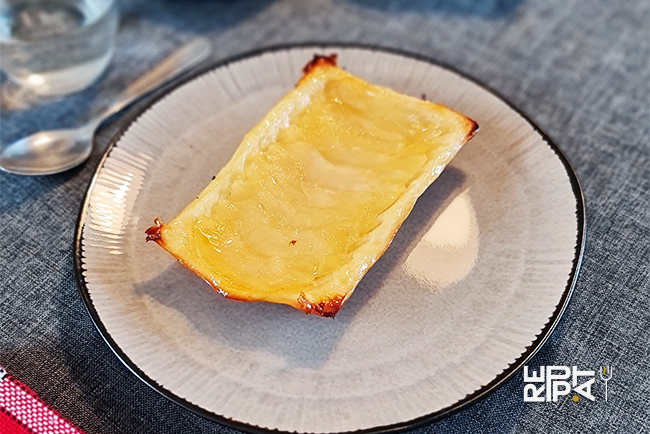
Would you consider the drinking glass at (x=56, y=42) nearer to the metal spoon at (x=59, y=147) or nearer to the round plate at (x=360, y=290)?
the metal spoon at (x=59, y=147)

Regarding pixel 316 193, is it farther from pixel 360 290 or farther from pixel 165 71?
pixel 165 71

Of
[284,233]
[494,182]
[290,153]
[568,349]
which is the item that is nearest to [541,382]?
[568,349]

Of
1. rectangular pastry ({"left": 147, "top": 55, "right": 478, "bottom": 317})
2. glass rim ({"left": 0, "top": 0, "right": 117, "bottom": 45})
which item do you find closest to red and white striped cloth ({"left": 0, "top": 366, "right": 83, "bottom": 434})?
rectangular pastry ({"left": 147, "top": 55, "right": 478, "bottom": 317})

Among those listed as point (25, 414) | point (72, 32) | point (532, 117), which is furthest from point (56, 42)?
point (532, 117)

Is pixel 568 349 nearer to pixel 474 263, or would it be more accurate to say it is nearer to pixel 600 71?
pixel 474 263

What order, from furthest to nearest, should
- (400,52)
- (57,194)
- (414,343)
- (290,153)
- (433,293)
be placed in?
(400,52)
(57,194)
(290,153)
(433,293)
(414,343)
